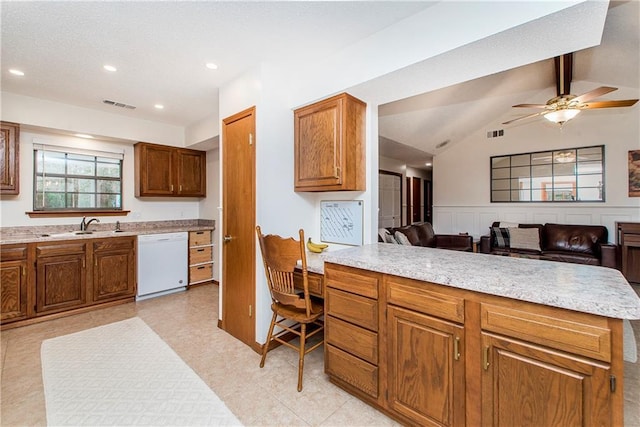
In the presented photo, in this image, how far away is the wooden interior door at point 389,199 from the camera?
605cm

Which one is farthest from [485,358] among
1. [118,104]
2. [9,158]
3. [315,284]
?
[9,158]

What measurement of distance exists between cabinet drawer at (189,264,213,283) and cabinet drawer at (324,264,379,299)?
3.13 meters

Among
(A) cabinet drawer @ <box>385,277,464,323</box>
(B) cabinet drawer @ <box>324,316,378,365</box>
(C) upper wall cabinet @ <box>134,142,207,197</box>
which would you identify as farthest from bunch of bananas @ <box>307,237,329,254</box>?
(C) upper wall cabinet @ <box>134,142,207,197</box>

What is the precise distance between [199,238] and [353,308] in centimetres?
337

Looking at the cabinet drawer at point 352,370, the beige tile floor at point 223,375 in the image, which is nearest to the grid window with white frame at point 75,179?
the beige tile floor at point 223,375

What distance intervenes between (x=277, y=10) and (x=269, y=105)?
2.62 ft

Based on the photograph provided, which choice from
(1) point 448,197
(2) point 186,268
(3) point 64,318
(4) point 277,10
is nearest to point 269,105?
(4) point 277,10

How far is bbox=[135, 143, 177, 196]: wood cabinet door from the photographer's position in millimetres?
4062

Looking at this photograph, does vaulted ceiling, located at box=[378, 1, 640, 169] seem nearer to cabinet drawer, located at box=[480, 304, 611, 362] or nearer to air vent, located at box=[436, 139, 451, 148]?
air vent, located at box=[436, 139, 451, 148]

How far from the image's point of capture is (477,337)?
1.29 m

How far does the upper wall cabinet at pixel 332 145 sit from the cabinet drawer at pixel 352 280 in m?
0.75

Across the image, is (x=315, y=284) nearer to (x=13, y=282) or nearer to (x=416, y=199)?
(x=13, y=282)

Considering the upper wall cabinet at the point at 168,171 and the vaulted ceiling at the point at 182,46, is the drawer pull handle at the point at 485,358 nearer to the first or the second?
the vaulted ceiling at the point at 182,46

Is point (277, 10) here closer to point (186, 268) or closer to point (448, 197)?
point (186, 268)
